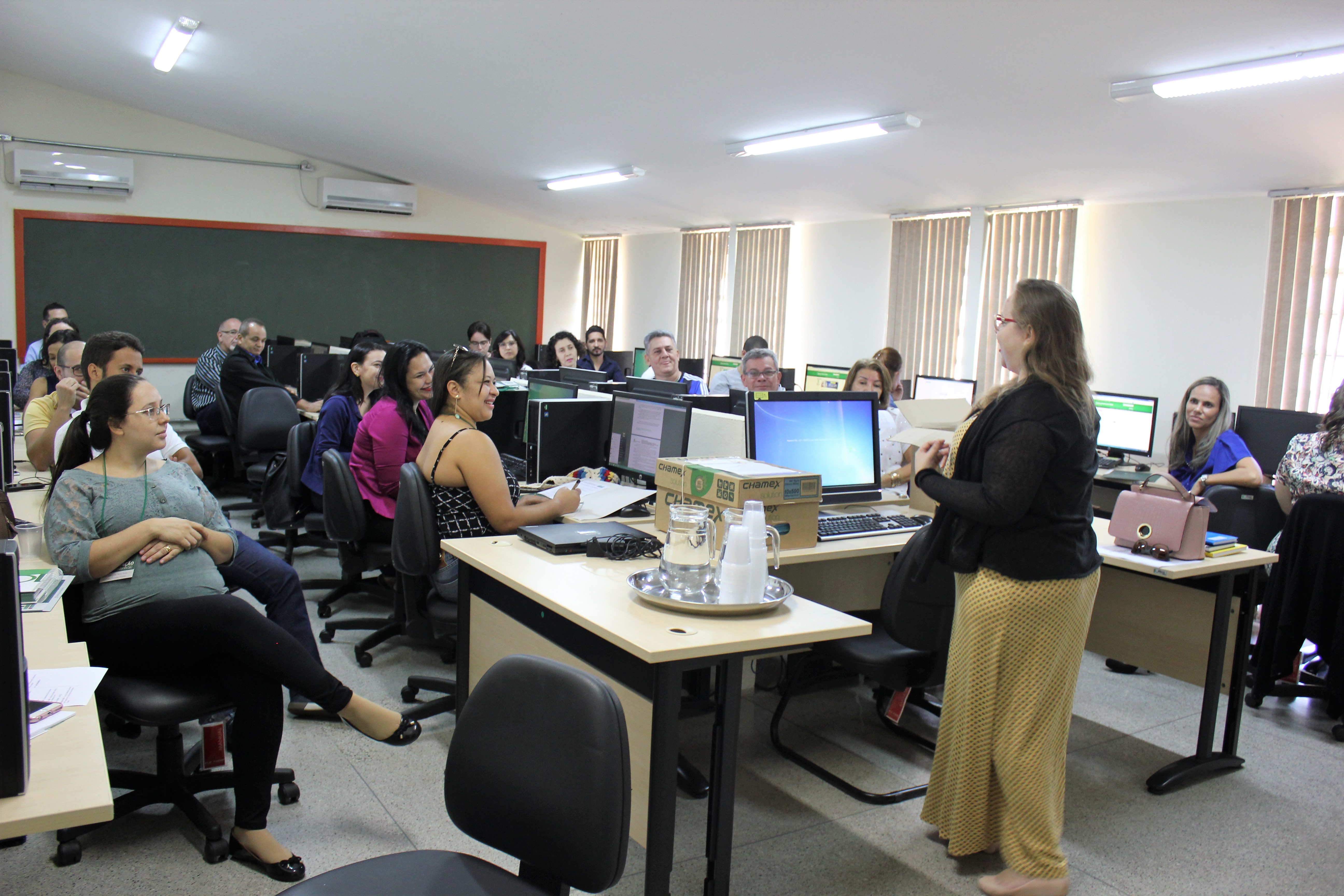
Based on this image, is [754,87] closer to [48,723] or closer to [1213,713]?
[1213,713]

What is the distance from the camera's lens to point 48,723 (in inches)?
58.4

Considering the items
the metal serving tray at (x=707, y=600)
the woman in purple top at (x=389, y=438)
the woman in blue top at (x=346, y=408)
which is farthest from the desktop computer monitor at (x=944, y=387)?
the metal serving tray at (x=707, y=600)

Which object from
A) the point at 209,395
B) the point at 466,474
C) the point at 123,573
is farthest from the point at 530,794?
the point at 209,395

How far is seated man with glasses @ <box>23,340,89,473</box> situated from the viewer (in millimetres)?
3584

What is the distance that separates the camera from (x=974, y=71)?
454cm

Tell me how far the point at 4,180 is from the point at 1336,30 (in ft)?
32.9

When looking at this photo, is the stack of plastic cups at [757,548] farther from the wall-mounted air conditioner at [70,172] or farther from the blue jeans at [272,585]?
the wall-mounted air conditioner at [70,172]

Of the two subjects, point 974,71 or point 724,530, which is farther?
point 974,71

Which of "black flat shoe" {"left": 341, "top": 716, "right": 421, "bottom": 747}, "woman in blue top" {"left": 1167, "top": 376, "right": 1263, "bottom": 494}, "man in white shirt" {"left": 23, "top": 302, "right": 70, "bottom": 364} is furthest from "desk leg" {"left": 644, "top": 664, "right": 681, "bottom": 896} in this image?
"man in white shirt" {"left": 23, "top": 302, "right": 70, "bottom": 364}

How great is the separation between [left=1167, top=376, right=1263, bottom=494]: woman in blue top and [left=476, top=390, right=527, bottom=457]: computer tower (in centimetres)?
316

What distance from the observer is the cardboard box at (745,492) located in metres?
2.53

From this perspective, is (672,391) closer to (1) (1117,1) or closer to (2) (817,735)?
(2) (817,735)

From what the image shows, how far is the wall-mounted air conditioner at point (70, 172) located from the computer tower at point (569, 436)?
733 centimetres

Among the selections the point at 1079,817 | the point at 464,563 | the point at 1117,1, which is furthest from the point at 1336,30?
the point at 464,563
